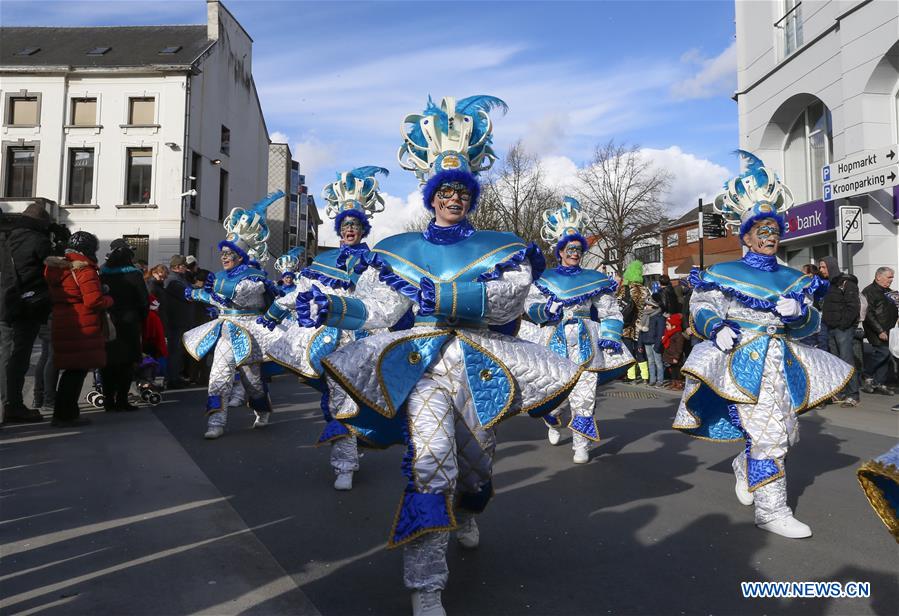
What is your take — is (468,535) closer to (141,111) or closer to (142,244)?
(142,244)

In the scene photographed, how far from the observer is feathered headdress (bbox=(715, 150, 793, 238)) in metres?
4.95

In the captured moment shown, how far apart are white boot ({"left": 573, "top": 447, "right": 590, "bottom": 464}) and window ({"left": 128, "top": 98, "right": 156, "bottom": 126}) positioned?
2760cm

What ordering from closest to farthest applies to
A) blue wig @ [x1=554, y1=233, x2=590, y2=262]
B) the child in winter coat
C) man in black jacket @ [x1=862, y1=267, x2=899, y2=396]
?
blue wig @ [x1=554, y1=233, x2=590, y2=262], man in black jacket @ [x1=862, y1=267, x2=899, y2=396], the child in winter coat

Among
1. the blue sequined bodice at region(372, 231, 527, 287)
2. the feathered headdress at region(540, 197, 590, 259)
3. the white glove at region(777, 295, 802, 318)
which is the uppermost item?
the feathered headdress at region(540, 197, 590, 259)

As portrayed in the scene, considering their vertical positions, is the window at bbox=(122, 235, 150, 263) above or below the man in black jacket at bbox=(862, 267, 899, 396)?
above

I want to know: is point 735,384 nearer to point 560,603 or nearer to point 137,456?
point 560,603

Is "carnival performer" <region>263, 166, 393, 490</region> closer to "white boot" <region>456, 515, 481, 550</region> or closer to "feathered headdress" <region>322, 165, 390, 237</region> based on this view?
"feathered headdress" <region>322, 165, 390, 237</region>

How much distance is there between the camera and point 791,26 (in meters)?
17.2

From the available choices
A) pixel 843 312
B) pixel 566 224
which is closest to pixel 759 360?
pixel 566 224

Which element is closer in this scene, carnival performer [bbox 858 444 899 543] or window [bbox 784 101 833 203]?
carnival performer [bbox 858 444 899 543]

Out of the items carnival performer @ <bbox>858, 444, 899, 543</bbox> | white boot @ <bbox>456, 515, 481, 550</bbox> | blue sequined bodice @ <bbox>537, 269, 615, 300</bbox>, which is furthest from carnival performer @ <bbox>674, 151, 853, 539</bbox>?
carnival performer @ <bbox>858, 444, 899, 543</bbox>

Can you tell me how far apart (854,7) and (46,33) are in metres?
34.9

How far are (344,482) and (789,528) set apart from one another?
310cm

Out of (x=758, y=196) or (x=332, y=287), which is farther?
(x=332, y=287)
